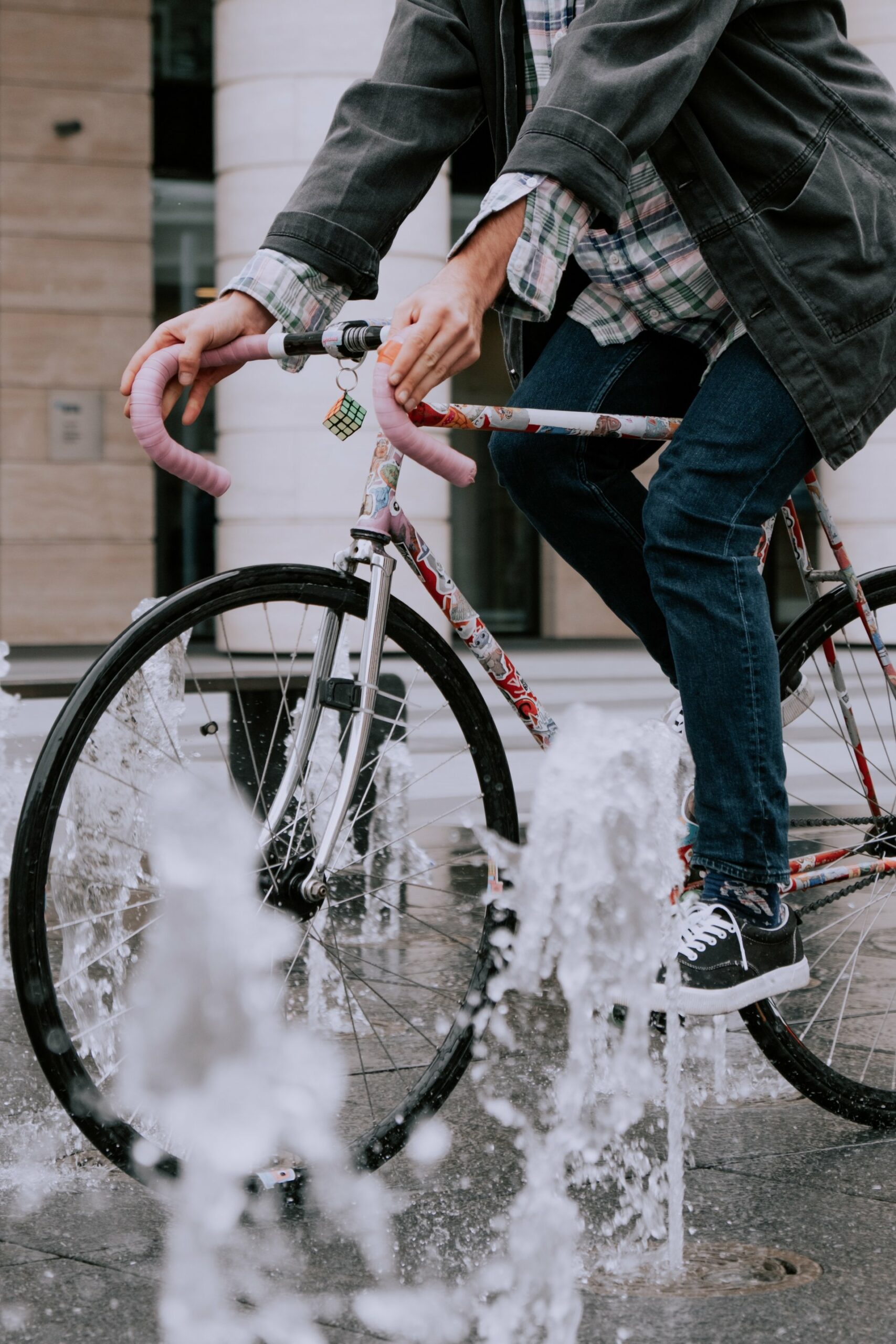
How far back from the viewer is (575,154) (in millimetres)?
2213

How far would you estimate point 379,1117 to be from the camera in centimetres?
267

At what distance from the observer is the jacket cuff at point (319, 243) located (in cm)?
256

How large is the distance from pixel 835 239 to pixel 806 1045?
1511 mm

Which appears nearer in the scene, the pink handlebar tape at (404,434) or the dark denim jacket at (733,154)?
the pink handlebar tape at (404,434)

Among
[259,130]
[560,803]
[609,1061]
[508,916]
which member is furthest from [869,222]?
[259,130]

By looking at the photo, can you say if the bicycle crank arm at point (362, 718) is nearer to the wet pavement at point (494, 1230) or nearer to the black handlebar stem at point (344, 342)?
the black handlebar stem at point (344, 342)

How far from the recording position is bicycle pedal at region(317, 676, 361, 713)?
2428 millimetres

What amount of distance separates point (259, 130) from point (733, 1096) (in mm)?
10346

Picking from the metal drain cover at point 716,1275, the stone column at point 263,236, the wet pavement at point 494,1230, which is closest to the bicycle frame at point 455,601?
the wet pavement at point 494,1230

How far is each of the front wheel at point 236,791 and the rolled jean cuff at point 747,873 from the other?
333 millimetres

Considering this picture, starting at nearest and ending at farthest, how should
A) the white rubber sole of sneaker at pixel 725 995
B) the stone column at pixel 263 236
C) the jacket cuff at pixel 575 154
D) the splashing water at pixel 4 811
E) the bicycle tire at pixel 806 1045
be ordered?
the jacket cuff at pixel 575 154 < the white rubber sole of sneaker at pixel 725 995 < the bicycle tire at pixel 806 1045 < the splashing water at pixel 4 811 < the stone column at pixel 263 236

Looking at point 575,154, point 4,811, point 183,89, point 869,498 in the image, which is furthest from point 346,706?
point 183,89

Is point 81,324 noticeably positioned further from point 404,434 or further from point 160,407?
point 404,434

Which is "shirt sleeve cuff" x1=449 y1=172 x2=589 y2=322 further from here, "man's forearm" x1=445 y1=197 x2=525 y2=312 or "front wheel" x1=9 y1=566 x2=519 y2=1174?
"front wheel" x1=9 y1=566 x2=519 y2=1174
